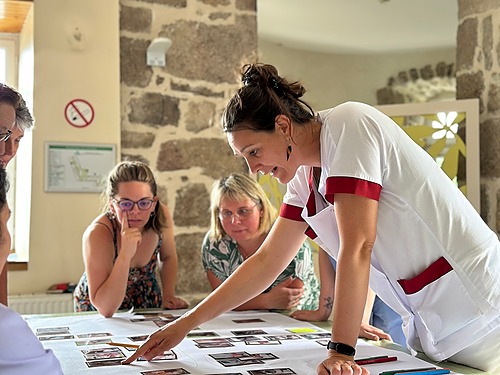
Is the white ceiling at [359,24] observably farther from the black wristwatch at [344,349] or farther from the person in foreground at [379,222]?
the black wristwatch at [344,349]

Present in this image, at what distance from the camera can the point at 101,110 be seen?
3.66 meters

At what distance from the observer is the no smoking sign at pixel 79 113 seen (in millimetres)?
3602

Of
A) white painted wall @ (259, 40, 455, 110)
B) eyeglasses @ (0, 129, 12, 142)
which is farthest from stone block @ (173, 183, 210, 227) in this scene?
eyeglasses @ (0, 129, 12, 142)

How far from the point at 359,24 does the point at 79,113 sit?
2447 mm

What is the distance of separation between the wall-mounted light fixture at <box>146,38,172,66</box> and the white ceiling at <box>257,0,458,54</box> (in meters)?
0.89

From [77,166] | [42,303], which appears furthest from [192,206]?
[42,303]

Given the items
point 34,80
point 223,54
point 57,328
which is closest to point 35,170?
point 34,80

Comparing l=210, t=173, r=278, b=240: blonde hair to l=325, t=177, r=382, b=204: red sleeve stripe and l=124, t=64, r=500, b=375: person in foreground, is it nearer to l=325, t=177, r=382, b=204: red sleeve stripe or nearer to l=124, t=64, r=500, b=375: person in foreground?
l=124, t=64, r=500, b=375: person in foreground

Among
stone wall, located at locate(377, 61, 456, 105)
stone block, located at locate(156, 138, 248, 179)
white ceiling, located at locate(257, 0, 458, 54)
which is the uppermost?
white ceiling, located at locate(257, 0, 458, 54)

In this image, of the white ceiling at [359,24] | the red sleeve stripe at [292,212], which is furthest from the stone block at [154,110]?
the red sleeve stripe at [292,212]

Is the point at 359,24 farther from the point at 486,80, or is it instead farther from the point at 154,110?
the point at 154,110

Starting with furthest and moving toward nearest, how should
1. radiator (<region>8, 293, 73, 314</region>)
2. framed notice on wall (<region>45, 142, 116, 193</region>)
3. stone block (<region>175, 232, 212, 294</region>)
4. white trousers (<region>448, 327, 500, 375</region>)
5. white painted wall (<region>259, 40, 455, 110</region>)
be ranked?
white painted wall (<region>259, 40, 455, 110</region>) < stone block (<region>175, 232, 212, 294</region>) < framed notice on wall (<region>45, 142, 116, 193</region>) < radiator (<region>8, 293, 73, 314</region>) < white trousers (<region>448, 327, 500, 375</region>)

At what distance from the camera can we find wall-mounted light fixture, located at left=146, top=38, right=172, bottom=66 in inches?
148

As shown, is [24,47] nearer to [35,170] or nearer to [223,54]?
[35,170]
